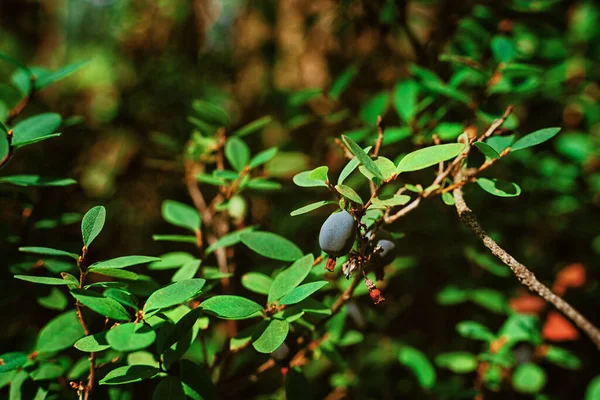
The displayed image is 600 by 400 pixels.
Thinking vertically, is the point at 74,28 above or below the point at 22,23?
below

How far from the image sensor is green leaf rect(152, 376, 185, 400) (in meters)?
0.57

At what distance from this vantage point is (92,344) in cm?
53

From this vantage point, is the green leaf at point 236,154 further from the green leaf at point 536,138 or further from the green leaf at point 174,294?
the green leaf at point 536,138

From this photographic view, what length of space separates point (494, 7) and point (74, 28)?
303 centimetres

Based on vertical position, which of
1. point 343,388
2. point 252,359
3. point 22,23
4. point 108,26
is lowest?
point 343,388

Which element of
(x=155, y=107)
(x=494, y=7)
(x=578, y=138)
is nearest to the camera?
(x=494, y=7)

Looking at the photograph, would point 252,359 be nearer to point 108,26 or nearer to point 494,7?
point 494,7

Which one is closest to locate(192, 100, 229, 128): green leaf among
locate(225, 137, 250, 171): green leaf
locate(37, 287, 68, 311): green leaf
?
locate(225, 137, 250, 171): green leaf

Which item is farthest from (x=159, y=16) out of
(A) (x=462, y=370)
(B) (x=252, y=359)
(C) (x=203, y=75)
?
(A) (x=462, y=370)

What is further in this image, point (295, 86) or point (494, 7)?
point (295, 86)

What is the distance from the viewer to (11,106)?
899 mm

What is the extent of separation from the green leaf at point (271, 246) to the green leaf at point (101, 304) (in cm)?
20

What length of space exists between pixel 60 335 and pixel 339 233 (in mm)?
479

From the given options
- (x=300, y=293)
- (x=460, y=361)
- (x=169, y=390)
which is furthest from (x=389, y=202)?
(x=460, y=361)
